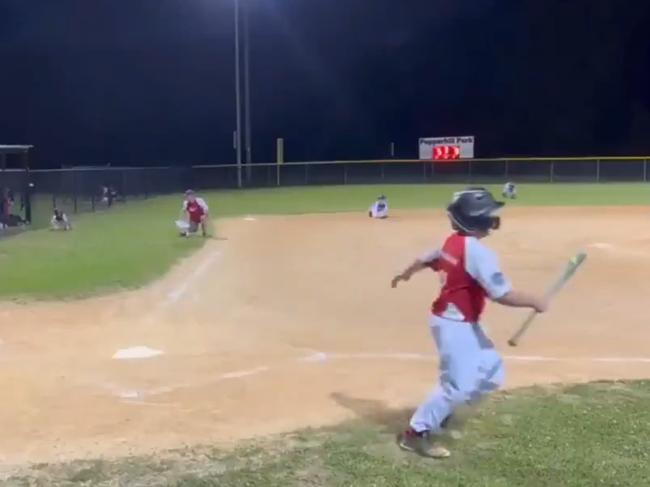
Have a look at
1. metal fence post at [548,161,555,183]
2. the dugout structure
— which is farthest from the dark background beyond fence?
the dugout structure

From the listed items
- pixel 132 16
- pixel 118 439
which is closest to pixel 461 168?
pixel 132 16

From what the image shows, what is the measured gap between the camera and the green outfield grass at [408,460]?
4582 millimetres

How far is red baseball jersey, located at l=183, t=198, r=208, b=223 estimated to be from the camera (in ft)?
59.0

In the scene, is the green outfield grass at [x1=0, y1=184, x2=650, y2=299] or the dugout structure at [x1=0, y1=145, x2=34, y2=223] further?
the dugout structure at [x1=0, y1=145, x2=34, y2=223]

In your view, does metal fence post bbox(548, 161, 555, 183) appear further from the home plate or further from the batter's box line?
the home plate

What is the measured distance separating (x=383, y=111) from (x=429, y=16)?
5.25 metres

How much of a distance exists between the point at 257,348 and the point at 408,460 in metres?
3.32

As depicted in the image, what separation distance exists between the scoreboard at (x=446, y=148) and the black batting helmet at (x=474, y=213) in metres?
36.9

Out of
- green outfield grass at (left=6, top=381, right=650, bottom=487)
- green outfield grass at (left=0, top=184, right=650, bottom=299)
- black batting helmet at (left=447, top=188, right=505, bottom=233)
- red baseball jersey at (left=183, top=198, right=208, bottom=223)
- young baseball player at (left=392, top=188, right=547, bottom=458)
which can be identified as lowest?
green outfield grass at (left=0, top=184, right=650, bottom=299)

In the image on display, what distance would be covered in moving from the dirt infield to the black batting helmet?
1.66m

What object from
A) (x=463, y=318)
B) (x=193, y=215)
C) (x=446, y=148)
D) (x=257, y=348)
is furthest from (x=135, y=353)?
(x=446, y=148)

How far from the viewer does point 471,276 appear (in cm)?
482

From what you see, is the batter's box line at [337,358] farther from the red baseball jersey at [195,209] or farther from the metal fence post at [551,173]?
the metal fence post at [551,173]

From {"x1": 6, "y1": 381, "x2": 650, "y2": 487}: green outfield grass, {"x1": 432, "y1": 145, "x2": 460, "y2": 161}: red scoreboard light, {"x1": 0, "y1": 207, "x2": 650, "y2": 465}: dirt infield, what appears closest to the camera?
{"x1": 6, "y1": 381, "x2": 650, "y2": 487}: green outfield grass
